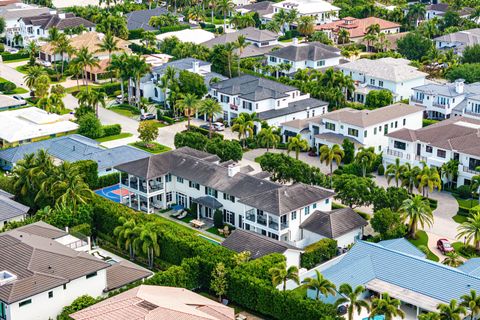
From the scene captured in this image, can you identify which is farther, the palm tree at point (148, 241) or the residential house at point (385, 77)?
the residential house at point (385, 77)

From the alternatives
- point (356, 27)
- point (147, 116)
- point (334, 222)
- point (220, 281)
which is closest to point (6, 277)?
point (220, 281)

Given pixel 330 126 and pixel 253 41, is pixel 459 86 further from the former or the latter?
pixel 253 41

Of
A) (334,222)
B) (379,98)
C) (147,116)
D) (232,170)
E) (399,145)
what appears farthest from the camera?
(147,116)

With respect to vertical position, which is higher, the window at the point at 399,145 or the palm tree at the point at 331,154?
the palm tree at the point at 331,154

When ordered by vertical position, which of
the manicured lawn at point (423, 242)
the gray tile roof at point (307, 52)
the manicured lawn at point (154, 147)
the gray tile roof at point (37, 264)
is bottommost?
the manicured lawn at point (423, 242)

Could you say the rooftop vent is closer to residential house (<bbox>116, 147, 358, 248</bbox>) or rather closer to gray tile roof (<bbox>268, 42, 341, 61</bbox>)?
residential house (<bbox>116, 147, 358, 248</bbox>)

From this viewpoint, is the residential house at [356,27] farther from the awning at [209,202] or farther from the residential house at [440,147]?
the awning at [209,202]

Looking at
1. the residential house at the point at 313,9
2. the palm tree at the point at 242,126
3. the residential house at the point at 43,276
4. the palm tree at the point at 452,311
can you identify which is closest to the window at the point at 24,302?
the residential house at the point at 43,276
